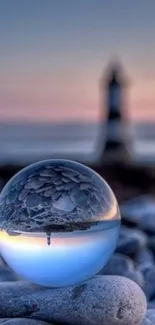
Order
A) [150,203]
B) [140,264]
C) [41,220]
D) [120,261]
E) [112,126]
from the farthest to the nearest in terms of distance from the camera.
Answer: [112,126], [150,203], [140,264], [120,261], [41,220]

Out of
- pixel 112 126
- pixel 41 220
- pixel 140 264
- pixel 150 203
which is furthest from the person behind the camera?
pixel 112 126

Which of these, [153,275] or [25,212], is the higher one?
[25,212]

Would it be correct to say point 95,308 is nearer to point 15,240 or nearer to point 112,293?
→ point 112,293

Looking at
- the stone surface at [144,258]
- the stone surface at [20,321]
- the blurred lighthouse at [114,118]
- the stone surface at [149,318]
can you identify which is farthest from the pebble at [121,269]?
the blurred lighthouse at [114,118]

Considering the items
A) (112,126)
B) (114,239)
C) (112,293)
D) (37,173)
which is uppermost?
(37,173)

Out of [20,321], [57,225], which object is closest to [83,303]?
[20,321]

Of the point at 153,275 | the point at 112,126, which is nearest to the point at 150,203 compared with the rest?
the point at 153,275

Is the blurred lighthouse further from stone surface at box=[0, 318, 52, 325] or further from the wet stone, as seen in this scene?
stone surface at box=[0, 318, 52, 325]
